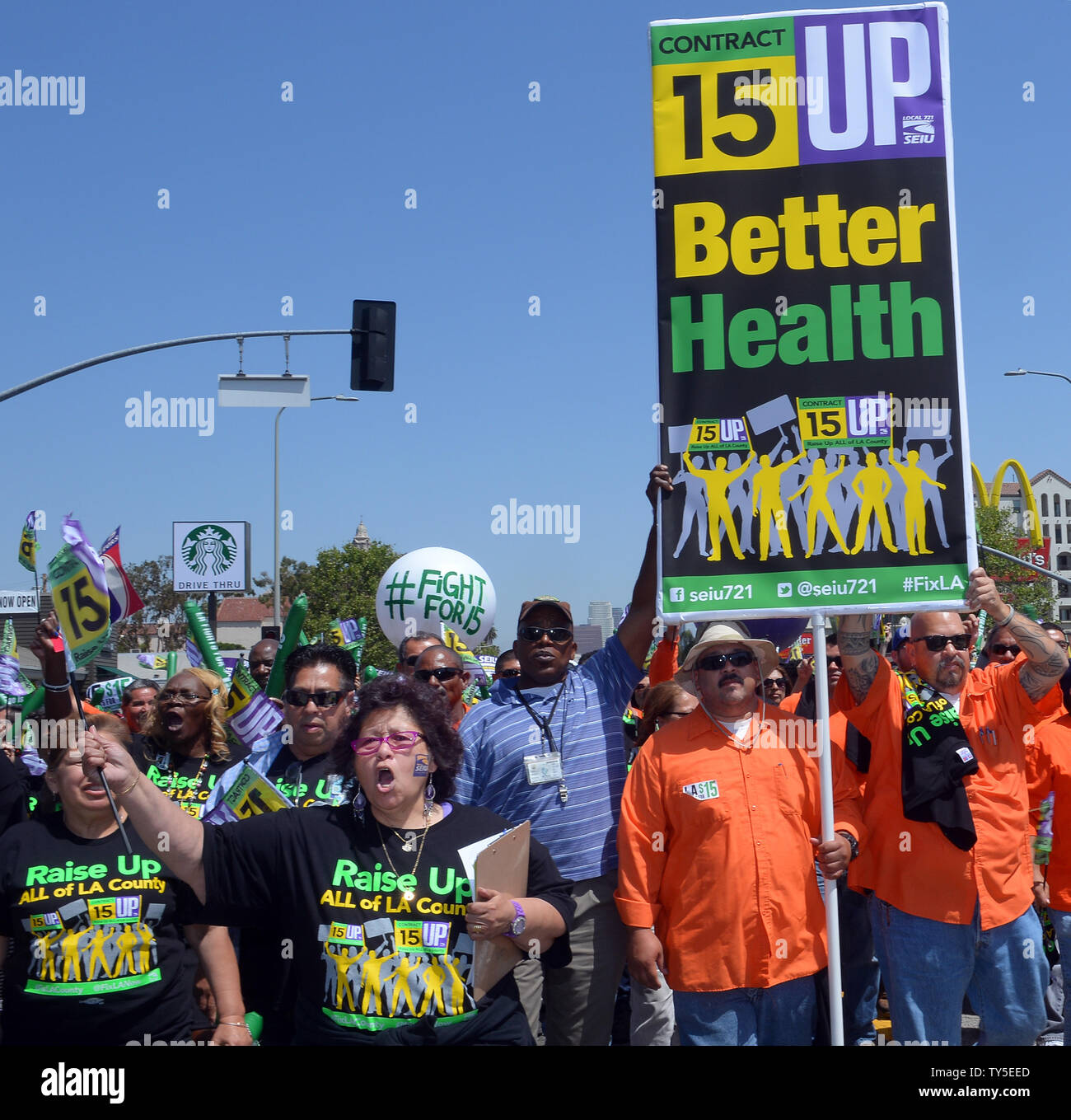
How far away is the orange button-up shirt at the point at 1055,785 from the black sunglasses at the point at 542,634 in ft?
6.94

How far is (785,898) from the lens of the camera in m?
3.82

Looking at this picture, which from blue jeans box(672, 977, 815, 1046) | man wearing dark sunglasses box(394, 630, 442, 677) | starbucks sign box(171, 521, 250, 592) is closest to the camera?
blue jeans box(672, 977, 815, 1046)

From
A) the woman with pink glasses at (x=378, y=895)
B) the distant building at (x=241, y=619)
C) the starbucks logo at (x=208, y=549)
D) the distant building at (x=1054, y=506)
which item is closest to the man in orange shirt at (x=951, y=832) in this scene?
the woman with pink glasses at (x=378, y=895)

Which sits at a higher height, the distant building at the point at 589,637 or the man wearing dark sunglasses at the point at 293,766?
the distant building at the point at 589,637

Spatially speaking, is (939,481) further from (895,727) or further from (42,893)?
(42,893)

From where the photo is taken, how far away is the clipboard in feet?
9.94

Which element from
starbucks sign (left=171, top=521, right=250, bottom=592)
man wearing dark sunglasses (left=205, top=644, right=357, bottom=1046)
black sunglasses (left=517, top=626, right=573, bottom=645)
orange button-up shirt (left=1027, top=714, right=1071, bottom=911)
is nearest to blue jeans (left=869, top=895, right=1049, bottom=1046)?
orange button-up shirt (left=1027, top=714, right=1071, bottom=911)

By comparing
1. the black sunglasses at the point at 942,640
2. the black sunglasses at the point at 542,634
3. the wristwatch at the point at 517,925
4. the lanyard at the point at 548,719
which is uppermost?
the black sunglasses at the point at 542,634


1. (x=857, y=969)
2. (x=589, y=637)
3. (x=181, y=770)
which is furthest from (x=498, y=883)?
(x=589, y=637)

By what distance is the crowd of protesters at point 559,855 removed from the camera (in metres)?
3.06

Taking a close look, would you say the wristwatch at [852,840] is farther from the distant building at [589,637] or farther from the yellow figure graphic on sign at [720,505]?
the distant building at [589,637]

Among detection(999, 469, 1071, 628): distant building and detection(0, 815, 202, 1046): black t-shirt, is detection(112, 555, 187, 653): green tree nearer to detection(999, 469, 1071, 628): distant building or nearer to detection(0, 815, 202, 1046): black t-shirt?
detection(0, 815, 202, 1046): black t-shirt

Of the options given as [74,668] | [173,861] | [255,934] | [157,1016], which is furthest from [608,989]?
[74,668]

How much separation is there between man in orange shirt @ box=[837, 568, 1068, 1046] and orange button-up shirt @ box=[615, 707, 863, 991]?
323 mm
